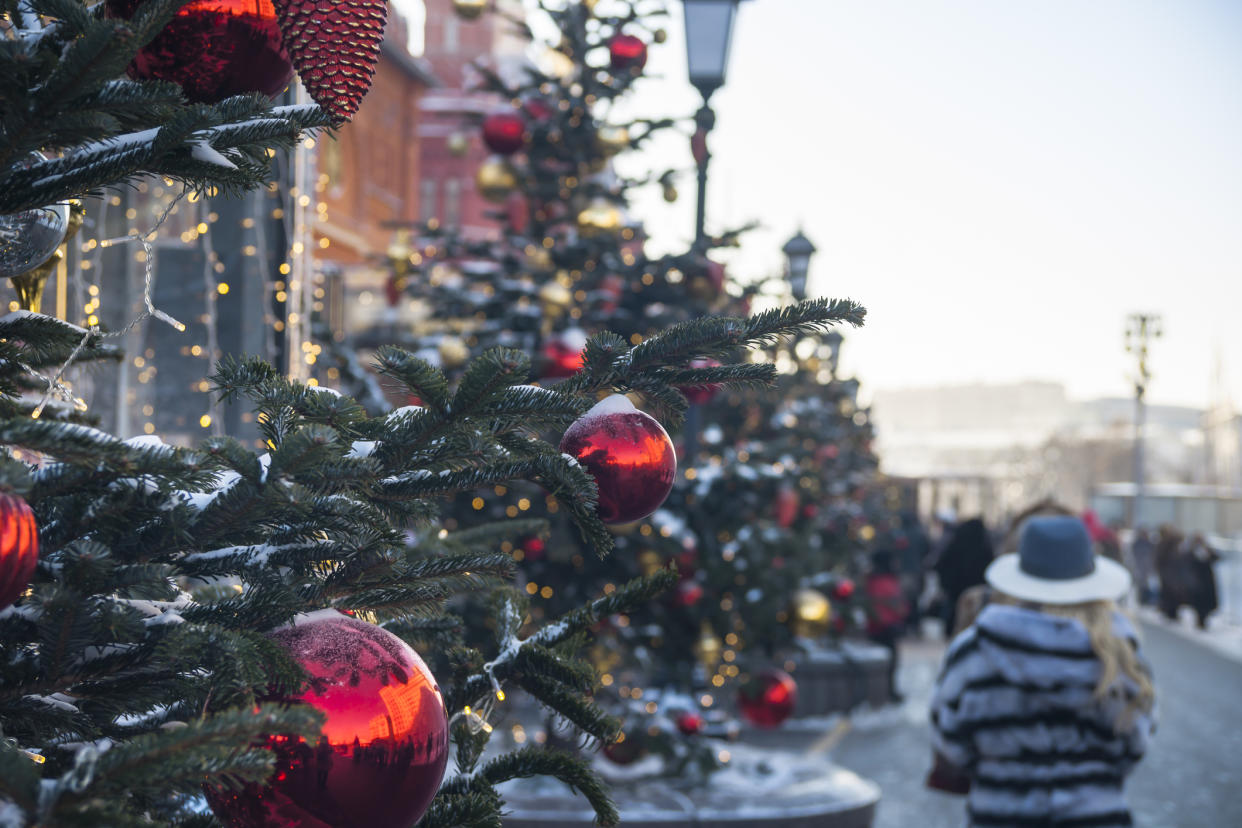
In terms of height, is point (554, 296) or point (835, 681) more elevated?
point (554, 296)

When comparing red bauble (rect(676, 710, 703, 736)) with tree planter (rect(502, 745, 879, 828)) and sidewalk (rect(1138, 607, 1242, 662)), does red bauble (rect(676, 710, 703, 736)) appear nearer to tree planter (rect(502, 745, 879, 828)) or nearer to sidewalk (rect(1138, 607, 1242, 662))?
tree planter (rect(502, 745, 879, 828))

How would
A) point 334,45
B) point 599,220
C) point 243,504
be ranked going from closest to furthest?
point 243,504 < point 334,45 < point 599,220

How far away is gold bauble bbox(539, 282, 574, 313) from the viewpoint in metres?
6.68

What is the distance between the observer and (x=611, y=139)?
284 inches

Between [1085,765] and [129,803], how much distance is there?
346 centimetres

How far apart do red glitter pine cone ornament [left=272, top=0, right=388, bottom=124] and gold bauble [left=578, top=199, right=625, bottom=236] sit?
17.9 ft

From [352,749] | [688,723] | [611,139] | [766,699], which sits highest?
[611,139]

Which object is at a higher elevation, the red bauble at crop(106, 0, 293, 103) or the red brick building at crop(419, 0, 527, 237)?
the red brick building at crop(419, 0, 527, 237)

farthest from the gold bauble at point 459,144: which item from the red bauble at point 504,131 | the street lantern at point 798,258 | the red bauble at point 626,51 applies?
the street lantern at point 798,258

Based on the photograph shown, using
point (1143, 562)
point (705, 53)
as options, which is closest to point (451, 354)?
point (705, 53)

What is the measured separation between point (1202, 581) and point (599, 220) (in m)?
19.2

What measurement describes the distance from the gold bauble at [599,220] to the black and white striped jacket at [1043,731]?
371 cm

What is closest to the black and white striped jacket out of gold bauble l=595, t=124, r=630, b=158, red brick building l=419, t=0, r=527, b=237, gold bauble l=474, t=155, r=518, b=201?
gold bauble l=595, t=124, r=630, b=158

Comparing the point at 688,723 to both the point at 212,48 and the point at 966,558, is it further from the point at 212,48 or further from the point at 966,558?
the point at 966,558
